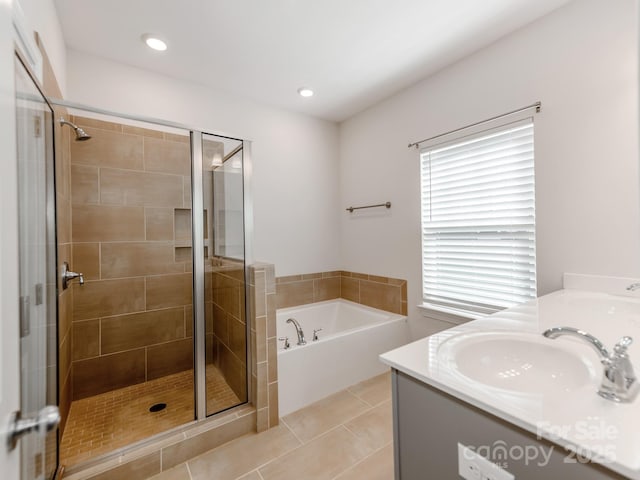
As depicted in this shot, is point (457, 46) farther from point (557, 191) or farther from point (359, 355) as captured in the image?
point (359, 355)

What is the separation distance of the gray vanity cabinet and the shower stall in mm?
1304

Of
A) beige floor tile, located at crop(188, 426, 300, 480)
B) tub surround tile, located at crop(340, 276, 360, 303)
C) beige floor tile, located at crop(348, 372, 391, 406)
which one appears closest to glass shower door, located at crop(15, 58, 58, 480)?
beige floor tile, located at crop(188, 426, 300, 480)

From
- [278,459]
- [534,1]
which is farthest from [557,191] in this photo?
[278,459]

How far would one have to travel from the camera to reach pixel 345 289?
3391 millimetres

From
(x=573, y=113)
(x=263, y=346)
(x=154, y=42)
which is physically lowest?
(x=263, y=346)

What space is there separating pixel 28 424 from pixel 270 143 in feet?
8.97

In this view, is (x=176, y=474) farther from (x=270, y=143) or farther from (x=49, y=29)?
(x=270, y=143)

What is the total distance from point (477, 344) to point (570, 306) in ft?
2.43

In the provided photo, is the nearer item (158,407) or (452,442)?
(452,442)

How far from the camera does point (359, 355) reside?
2.42 m

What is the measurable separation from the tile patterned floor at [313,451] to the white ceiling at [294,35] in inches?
103

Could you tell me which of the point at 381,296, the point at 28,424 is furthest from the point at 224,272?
the point at 381,296

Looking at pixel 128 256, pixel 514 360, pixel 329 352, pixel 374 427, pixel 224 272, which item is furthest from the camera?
pixel 128 256

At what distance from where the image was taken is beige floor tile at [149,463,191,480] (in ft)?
4.90
